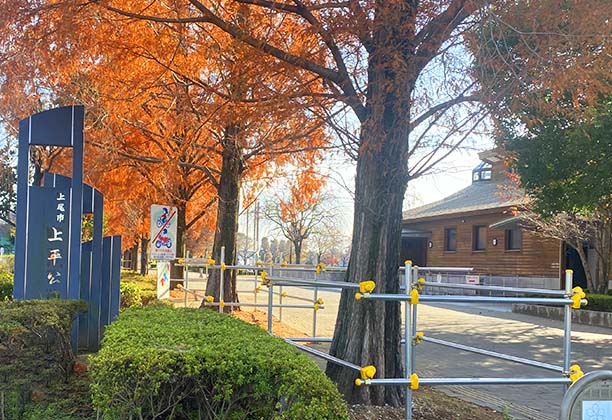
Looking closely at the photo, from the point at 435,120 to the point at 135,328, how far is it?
3644 mm

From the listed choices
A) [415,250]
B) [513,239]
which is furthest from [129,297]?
[415,250]

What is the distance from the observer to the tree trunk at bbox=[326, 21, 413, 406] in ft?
20.2

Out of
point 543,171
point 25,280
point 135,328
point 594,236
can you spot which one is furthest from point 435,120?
point 594,236

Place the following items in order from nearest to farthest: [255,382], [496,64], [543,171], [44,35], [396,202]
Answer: [255,382] → [496,64] → [396,202] → [44,35] → [543,171]

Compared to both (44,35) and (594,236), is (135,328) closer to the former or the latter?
(44,35)

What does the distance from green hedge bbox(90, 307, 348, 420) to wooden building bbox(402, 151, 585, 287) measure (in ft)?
64.3

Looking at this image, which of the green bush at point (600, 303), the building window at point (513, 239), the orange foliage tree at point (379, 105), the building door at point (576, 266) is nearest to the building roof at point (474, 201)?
the building window at point (513, 239)

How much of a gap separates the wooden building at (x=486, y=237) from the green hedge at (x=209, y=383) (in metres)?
19.6

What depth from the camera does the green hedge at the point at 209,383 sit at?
3520 millimetres

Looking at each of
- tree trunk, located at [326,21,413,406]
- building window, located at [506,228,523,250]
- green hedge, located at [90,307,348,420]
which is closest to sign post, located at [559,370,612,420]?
green hedge, located at [90,307,348,420]

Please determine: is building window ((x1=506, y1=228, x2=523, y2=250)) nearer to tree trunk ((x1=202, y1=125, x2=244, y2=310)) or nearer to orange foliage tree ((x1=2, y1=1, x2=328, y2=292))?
orange foliage tree ((x1=2, y1=1, x2=328, y2=292))

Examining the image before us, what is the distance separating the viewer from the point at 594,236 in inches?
839

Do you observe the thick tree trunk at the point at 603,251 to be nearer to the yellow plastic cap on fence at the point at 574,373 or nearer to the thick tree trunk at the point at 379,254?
the thick tree trunk at the point at 379,254

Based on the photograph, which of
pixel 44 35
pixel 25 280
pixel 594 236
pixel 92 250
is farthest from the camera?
pixel 594 236
